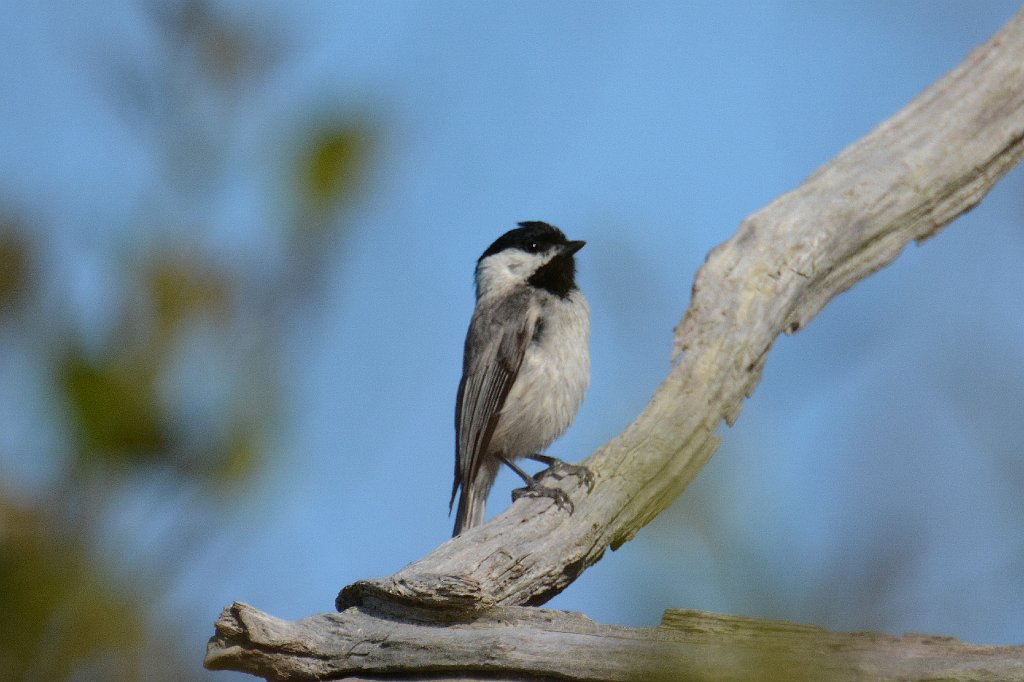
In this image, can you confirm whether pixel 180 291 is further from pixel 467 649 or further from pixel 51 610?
pixel 467 649

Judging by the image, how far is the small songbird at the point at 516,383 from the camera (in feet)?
19.3

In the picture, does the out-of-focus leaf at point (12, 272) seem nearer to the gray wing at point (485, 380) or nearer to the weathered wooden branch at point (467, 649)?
the weathered wooden branch at point (467, 649)

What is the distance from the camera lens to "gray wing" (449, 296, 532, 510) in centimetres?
583

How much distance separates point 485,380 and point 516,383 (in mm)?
177

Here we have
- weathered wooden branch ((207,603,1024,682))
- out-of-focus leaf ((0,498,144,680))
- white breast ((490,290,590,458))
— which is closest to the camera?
out-of-focus leaf ((0,498,144,680))

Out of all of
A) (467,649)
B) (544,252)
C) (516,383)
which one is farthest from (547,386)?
(467,649)

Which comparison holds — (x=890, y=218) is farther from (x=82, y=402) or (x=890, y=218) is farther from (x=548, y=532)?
(x=82, y=402)

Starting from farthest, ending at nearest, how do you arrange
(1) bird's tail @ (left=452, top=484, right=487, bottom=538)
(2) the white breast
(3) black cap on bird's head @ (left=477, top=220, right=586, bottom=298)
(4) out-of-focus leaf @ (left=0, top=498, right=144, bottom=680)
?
(3) black cap on bird's head @ (left=477, top=220, right=586, bottom=298), (2) the white breast, (1) bird's tail @ (left=452, top=484, right=487, bottom=538), (4) out-of-focus leaf @ (left=0, top=498, right=144, bottom=680)

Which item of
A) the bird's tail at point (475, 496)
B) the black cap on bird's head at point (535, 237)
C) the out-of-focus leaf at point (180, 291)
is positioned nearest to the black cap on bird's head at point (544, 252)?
the black cap on bird's head at point (535, 237)

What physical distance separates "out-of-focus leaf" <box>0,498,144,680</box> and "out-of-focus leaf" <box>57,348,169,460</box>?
76mm

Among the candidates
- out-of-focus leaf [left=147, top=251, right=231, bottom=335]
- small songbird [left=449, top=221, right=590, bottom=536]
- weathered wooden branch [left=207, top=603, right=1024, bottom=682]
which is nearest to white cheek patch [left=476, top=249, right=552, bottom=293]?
small songbird [left=449, top=221, right=590, bottom=536]

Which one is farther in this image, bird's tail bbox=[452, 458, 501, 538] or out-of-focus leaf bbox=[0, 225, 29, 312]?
bird's tail bbox=[452, 458, 501, 538]

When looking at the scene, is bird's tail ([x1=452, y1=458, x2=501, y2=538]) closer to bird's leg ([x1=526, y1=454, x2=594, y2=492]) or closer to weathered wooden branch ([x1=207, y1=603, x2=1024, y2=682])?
bird's leg ([x1=526, y1=454, x2=594, y2=492])

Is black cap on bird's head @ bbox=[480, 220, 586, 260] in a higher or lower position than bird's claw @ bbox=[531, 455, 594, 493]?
higher
